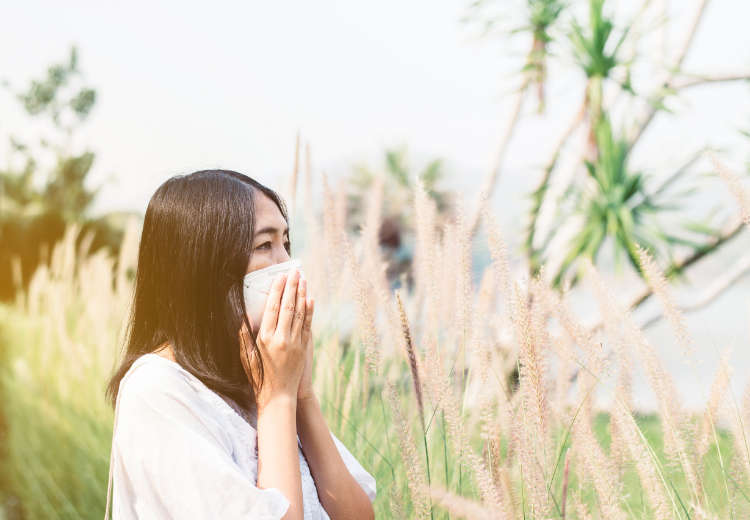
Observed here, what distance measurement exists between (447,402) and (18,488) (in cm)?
313

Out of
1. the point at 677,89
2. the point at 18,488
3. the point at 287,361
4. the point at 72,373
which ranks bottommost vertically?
the point at 18,488

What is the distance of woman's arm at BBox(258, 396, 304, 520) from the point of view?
1.12 metres

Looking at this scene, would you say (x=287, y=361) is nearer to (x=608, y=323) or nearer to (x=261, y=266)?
(x=261, y=266)

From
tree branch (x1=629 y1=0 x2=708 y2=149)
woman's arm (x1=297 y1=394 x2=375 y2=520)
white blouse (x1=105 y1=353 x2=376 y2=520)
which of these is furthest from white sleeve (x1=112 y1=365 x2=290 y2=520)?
tree branch (x1=629 y1=0 x2=708 y2=149)

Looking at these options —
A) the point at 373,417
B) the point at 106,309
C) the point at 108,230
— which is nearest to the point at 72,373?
the point at 106,309

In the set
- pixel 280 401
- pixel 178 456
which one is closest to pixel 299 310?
pixel 280 401

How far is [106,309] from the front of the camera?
4078mm

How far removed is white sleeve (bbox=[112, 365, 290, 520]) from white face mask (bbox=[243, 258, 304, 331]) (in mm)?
177

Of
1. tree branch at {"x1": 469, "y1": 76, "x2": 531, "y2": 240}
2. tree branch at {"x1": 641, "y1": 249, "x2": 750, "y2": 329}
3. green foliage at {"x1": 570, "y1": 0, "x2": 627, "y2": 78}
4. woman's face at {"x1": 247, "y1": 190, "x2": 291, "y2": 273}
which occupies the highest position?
green foliage at {"x1": 570, "y1": 0, "x2": 627, "y2": 78}

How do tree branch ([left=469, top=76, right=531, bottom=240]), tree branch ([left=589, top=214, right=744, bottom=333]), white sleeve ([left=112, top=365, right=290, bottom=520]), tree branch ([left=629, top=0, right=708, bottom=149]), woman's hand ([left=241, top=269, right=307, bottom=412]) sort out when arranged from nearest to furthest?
white sleeve ([left=112, top=365, right=290, bottom=520]) < woman's hand ([left=241, top=269, right=307, bottom=412]) < tree branch ([left=589, top=214, right=744, bottom=333]) < tree branch ([left=629, top=0, right=708, bottom=149]) < tree branch ([left=469, top=76, right=531, bottom=240])

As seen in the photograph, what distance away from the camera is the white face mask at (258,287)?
1.25 meters

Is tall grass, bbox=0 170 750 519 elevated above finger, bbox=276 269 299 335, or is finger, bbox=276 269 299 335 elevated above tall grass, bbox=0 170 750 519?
finger, bbox=276 269 299 335

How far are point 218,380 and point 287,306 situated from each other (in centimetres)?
16

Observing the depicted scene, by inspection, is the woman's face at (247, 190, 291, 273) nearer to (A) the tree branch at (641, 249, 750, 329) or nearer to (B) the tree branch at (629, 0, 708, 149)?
(A) the tree branch at (641, 249, 750, 329)
